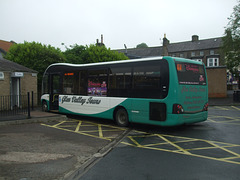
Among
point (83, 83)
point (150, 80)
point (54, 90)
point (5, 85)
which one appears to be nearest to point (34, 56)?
point (5, 85)

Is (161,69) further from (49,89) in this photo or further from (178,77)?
(49,89)

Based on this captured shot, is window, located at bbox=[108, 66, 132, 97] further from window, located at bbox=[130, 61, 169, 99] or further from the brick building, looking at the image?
the brick building

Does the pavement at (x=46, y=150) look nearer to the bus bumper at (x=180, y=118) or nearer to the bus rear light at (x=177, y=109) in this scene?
the bus bumper at (x=180, y=118)

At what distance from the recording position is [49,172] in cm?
476

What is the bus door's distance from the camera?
14.0 metres

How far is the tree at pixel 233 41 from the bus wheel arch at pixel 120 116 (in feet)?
67.2

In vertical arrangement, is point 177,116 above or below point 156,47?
below

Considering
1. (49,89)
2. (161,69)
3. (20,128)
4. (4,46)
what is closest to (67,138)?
(20,128)

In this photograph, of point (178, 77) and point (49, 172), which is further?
point (178, 77)

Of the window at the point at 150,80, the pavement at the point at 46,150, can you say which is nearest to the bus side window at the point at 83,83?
the pavement at the point at 46,150

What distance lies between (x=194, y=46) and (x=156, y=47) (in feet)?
32.2

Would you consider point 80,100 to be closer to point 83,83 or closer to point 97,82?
point 83,83

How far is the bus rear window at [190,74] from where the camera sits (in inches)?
351

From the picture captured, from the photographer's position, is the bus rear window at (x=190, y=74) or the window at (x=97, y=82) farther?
the window at (x=97, y=82)
